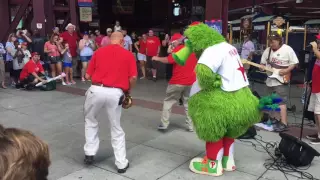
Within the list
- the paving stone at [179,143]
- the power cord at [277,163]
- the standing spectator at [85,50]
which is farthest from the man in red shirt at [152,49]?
the power cord at [277,163]

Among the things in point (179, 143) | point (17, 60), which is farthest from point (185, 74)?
point (17, 60)

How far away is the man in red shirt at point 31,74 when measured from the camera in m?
10.1

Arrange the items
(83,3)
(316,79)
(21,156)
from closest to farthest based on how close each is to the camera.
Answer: (21,156) < (316,79) < (83,3)

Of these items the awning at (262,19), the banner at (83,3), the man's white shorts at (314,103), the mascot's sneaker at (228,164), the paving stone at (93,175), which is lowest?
the paving stone at (93,175)

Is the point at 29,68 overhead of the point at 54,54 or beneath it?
beneath

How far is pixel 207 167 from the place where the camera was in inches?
167

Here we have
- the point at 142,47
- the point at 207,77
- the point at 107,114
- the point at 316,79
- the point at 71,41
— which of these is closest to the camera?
the point at 207,77

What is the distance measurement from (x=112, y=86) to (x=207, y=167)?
1.53 m

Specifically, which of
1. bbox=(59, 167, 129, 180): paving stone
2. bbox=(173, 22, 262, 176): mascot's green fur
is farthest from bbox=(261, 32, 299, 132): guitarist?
bbox=(59, 167, 129, 180): paving stone

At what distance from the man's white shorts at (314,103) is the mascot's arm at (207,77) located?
7.44ft

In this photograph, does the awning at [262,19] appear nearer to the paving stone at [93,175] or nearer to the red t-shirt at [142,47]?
the red t-shirt at [142,47]

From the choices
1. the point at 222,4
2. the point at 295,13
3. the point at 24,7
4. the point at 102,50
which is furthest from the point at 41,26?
the point at 295,13

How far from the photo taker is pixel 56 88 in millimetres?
10375

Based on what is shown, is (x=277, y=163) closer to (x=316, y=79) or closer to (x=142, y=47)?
(x=316, y=79)
